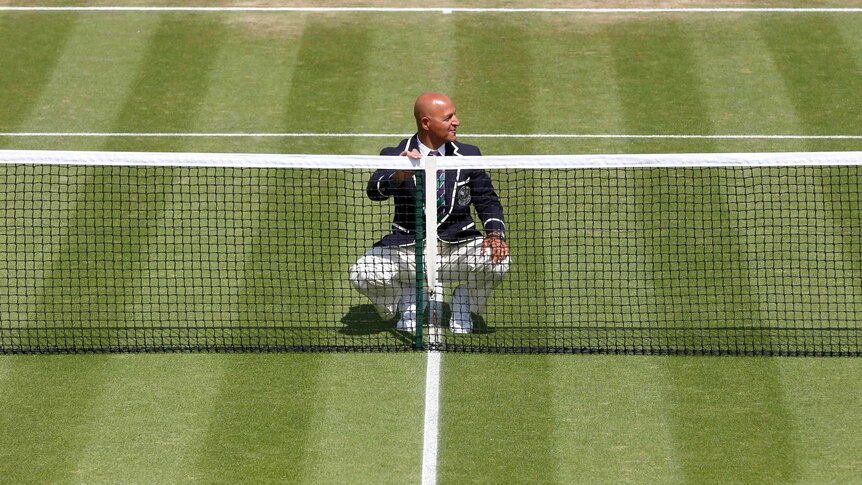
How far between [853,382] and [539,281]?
3386 mm

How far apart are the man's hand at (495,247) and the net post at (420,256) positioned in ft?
1.87

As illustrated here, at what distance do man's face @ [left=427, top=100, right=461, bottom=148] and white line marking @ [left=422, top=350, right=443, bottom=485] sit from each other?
6.54 feet

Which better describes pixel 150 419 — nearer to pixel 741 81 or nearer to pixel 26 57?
pixel 26 57

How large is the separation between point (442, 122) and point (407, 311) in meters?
1.86

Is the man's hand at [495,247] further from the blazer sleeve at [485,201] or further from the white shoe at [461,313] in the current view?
the white shoe at [461,313]

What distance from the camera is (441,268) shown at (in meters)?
12.9

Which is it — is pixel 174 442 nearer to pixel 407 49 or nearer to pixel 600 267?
pixel 600 267

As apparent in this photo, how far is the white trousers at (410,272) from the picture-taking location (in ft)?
41.8

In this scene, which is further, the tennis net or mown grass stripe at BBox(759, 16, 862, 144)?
mown grass stripe at BBox(759, 16, 862, 144)

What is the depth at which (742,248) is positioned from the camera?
47.8ft

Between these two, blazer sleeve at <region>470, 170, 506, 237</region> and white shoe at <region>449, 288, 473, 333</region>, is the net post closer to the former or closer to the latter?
white shoe at <region>449, 288, 473, 333</region>

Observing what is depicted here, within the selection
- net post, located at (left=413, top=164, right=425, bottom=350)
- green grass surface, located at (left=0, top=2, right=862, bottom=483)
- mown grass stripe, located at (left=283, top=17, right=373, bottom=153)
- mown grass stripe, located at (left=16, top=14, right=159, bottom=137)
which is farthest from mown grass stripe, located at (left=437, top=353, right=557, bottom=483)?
mown grass stripe, located at (left=16, top=14, right=159, bottom=137)

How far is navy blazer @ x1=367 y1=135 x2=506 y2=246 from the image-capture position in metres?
12.8

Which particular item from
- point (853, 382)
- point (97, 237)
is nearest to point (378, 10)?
point (97, 237)
